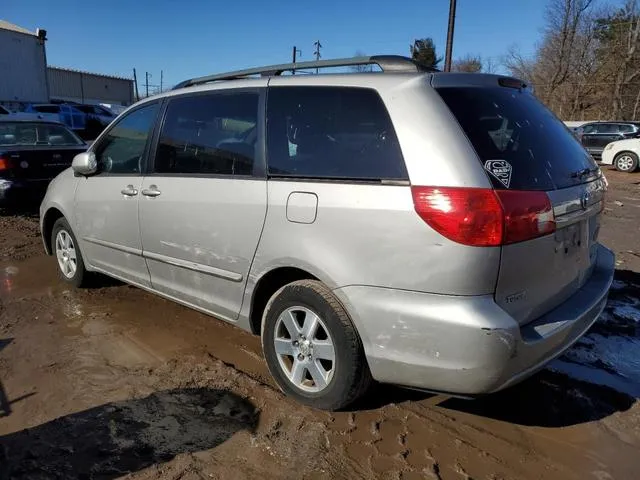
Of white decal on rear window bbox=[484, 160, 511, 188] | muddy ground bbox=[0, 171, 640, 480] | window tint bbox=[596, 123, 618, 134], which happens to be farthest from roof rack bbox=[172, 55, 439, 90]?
window tint bbox=[596, 123, 618, 134]

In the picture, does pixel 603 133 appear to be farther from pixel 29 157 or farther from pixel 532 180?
pixel 532 180

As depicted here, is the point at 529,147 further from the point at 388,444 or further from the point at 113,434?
the point at 113,434

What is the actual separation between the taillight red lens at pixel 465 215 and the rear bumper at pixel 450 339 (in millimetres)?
271

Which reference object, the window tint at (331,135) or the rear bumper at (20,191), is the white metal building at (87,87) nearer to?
the rear bumper at (20,191)

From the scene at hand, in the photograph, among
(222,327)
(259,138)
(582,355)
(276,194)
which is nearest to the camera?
(276,194)

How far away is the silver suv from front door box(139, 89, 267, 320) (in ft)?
0.04

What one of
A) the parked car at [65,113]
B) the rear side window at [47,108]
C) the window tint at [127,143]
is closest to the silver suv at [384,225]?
the window tint at [127,143]

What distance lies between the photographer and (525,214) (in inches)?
94.1

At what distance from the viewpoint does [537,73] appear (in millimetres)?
41250

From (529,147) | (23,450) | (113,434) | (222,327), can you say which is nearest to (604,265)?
(529,147)

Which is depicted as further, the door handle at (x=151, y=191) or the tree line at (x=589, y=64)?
the tree line at (x=589, y=64)

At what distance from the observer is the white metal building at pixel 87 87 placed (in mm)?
49938

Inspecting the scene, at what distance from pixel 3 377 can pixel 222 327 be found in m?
1.50

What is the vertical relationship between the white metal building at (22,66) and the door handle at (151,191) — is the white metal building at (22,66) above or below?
above
